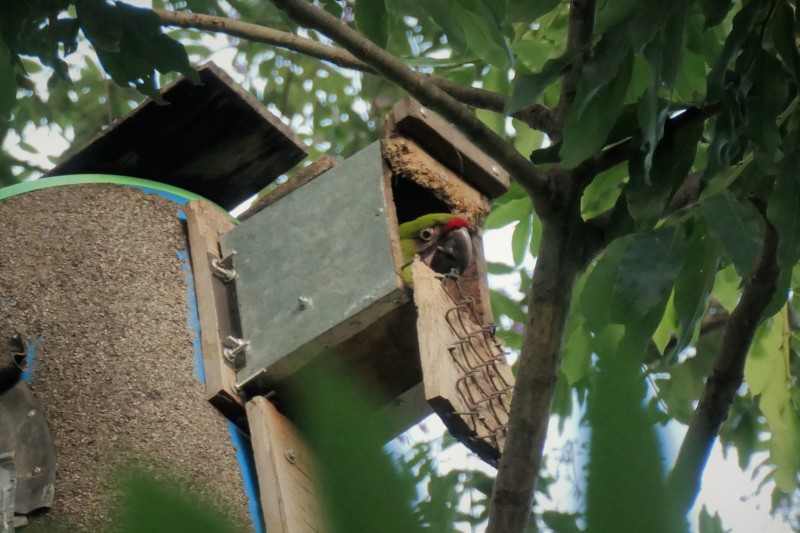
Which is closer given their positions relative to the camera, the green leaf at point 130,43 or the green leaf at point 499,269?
the green leaf at point 130,43

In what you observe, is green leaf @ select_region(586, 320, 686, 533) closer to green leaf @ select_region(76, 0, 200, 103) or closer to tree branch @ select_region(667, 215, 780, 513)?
tree branch @ select_region(667, 215, 780, 513)

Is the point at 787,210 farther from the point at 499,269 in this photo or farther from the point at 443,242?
the point at 499,269

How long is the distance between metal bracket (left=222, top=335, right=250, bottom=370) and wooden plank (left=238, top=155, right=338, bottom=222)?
1.32 feet

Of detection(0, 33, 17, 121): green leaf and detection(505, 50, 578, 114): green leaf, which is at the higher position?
detection(0, 33, 17, 121): green leaf

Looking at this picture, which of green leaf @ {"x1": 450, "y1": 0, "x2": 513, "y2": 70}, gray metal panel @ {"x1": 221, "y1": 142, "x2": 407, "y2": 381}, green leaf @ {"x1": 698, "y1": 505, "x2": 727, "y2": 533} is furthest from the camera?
gray metal panel @ {"x1": 221, "y1": 142, "x2": 407, "y2": 381}

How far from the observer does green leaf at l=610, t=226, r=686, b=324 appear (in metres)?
1.41

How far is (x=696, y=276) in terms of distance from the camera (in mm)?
1584

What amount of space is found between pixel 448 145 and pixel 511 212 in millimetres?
307

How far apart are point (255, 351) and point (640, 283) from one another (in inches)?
33.1

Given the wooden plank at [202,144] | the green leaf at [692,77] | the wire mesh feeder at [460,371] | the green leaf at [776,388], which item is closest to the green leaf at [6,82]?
the wooden plank at [202,144]

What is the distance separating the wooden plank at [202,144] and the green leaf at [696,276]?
116cm

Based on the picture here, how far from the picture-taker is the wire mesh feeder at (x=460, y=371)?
6.23 feet

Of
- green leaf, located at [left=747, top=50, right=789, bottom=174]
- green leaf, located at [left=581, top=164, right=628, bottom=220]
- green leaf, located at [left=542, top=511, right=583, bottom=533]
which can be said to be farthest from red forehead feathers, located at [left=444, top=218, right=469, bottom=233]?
green leaf, located at [left=542, top=511, right=583, bottom=533]

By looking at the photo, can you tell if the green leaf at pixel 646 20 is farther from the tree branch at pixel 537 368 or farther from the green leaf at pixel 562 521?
the green leaf at pixel 562 521
